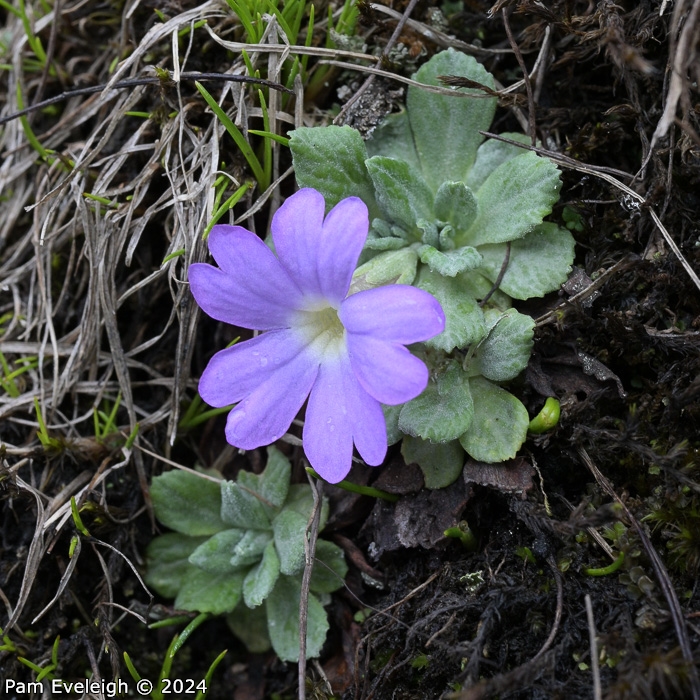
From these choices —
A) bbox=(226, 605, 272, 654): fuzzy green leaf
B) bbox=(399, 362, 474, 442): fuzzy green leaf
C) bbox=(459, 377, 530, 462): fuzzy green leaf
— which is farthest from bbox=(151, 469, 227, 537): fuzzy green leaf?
bbox=(459, 377, 530, 462): fuzzy green leaf

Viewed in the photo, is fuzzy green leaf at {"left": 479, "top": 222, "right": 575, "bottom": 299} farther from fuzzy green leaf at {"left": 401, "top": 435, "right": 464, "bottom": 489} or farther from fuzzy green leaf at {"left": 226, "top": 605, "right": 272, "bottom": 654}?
fuzzy green leaf at {"left": 226, "top": 605, "right": 272, "bottom": 654}

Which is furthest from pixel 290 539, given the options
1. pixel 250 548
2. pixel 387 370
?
pixel 387 370

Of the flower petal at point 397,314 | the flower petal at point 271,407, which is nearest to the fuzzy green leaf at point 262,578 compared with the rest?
the flower petal at point 271,407

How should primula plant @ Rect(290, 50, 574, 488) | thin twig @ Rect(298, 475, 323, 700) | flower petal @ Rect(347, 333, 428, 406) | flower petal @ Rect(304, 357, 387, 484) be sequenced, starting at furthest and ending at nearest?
primula plant @ Rect(290, 50, 574, 488), thin twig @ Rect(298, 475, 323, 700), flower petal @ Rect(304, 357, 387, 484), flower petal @ Rect(347, 333, 428, 406)

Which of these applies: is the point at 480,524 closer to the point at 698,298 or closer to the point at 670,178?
the point at 698,298

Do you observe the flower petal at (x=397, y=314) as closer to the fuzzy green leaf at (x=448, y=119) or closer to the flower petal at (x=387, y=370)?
the flower petal at (x=387, y=370)
